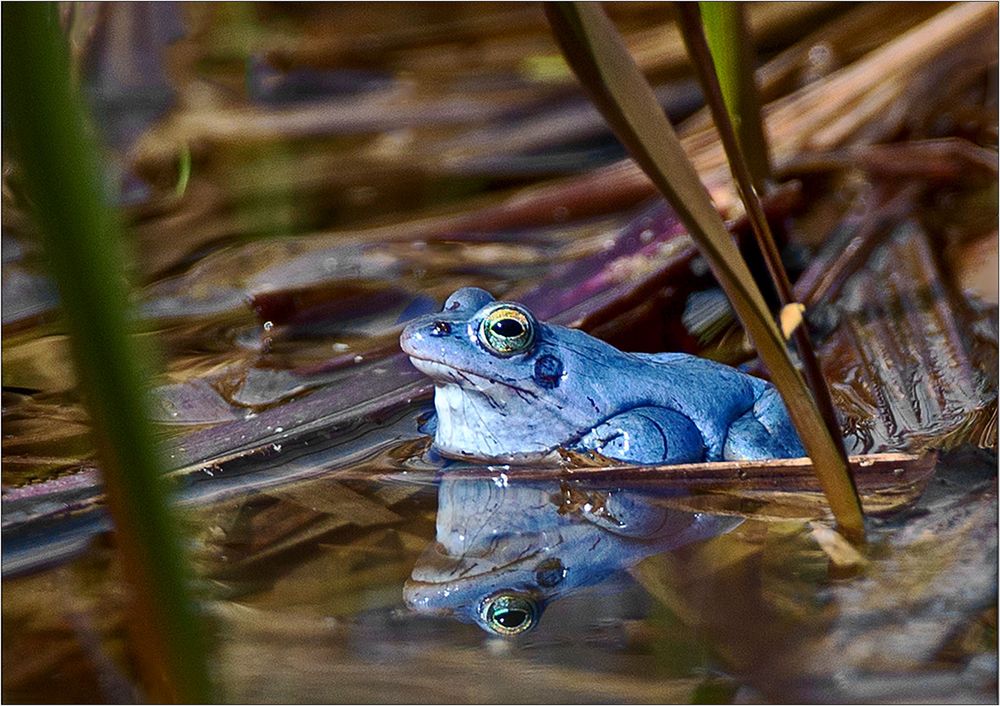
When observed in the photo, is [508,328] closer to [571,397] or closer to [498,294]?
[571,397]

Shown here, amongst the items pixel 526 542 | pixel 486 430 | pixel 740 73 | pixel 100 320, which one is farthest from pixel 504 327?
pixel 100 320

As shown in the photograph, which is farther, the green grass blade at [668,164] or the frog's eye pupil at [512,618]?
the frog's eye pupil at [512,618]

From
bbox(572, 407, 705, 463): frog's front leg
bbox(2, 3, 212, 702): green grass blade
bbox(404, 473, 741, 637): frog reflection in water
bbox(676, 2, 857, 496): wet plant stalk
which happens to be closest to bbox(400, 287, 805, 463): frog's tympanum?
bbox(572, 407, 705, 463): frog's front leg

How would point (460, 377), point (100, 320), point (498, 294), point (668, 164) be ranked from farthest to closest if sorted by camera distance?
point (498, 294), point (460, 377), point (668, 164), point (100, 320)

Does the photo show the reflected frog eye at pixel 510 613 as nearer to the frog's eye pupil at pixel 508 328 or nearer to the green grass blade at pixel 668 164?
the green grass blade at pixel 668 164

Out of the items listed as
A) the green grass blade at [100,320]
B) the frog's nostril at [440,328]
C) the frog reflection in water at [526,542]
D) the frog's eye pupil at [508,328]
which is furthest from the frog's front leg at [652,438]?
the green grass blade at [100,320]
